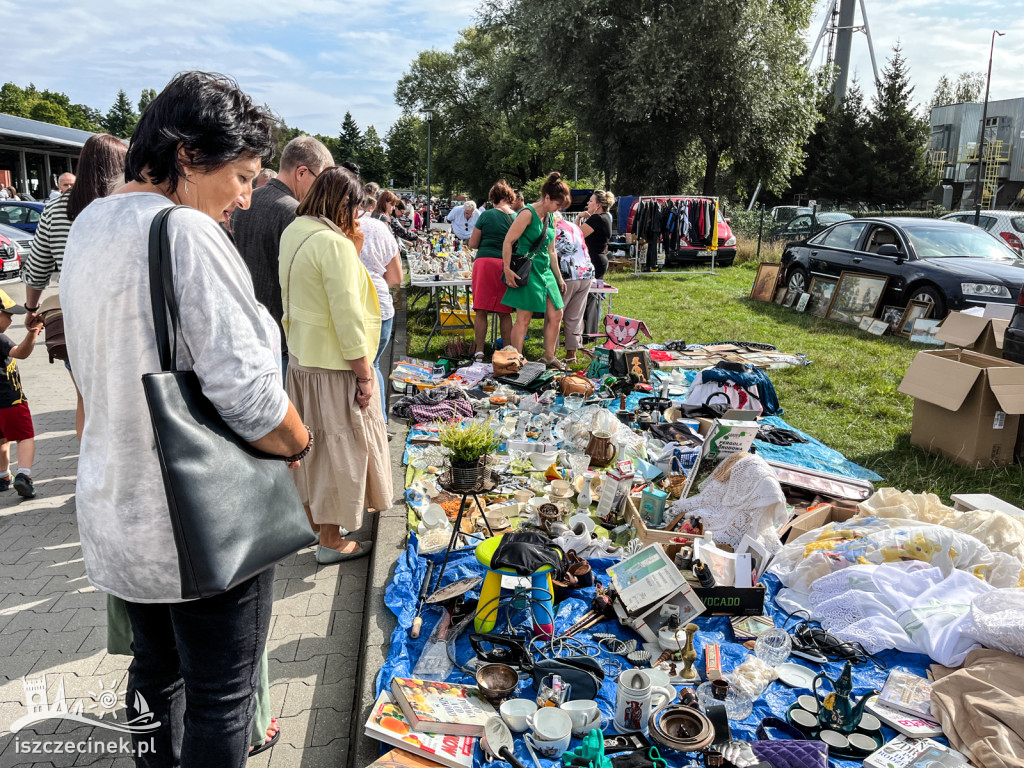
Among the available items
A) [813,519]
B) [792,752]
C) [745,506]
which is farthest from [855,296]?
[792,752]

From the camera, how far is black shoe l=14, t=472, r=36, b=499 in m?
4.39

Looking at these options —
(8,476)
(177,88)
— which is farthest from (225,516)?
(8,476)

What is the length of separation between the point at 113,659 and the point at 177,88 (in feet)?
8.26

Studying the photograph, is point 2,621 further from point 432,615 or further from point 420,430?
point 420,430

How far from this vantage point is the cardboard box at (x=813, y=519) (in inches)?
150

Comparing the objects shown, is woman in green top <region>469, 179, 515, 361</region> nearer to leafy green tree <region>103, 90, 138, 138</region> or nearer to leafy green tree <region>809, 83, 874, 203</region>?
leafy green tree <region>809, 83, 874, 203</region>

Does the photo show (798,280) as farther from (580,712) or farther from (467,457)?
(580,712)

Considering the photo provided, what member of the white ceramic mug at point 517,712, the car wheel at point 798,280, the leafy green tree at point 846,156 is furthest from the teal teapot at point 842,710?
the leafy green tree at point 846,156

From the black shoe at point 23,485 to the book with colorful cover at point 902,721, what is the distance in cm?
485

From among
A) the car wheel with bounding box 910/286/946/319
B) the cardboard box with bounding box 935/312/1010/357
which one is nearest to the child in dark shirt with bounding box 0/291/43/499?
the cardboard box with bounding box 935/312/1010/357

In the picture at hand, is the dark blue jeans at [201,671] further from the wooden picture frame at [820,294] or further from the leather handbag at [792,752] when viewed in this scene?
the wooden picture frame at [820,294]

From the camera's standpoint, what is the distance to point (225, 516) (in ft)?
4.78

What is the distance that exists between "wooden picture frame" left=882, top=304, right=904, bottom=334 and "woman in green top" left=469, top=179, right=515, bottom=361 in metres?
5.71

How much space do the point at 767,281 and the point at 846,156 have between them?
25.0m
